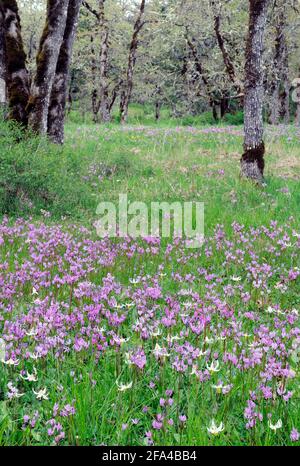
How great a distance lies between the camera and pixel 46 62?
474 inches

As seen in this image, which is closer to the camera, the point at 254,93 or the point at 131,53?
the point at 254,93

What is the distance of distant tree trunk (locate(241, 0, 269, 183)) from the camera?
37.1 feet

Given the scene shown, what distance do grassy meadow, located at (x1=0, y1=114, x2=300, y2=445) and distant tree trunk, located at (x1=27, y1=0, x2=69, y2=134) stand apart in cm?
113

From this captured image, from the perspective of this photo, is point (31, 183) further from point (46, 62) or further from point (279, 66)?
point (279, 66)

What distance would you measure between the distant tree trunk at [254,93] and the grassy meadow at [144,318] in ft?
2.00

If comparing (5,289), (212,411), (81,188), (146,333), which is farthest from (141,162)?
(212,411)

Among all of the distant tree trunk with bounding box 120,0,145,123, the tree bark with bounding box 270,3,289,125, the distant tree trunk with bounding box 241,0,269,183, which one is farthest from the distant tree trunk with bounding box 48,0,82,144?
the distant tree trunk with bounding box 120,0,145,123

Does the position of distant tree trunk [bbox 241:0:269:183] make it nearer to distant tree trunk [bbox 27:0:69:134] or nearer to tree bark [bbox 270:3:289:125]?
tree bark [bbox 270:3:289:125]

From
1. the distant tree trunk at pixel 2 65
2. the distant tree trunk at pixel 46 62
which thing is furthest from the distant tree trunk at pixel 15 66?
the distant tree trunk at pixel 46 62

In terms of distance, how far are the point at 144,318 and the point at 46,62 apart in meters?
9.38

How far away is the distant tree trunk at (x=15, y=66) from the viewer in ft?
40.6

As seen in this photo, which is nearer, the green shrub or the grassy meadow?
the grassy meadow

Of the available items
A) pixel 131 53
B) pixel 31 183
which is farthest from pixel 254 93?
pixel 131 53

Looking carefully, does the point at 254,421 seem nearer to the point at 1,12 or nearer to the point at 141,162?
the point at 141,162
